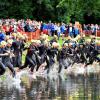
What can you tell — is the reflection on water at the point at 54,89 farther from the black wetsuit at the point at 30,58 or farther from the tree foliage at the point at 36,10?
the tree foliage at the point at 36,10

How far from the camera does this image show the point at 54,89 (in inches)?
888

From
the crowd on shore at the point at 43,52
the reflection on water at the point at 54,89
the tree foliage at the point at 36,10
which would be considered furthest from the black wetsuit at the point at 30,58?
the tree foliage at the point at 36,10

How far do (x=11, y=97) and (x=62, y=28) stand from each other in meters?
37.1

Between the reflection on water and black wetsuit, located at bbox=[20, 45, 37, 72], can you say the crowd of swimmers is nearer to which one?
black wetsuit, located at bbox=[20, 45, 37, 72]

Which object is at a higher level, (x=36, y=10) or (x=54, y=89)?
(x=36, y=10)

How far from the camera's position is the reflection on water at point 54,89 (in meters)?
20.1

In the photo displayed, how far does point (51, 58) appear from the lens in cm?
3155

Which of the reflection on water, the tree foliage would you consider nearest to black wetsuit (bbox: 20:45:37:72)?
the reflection on water

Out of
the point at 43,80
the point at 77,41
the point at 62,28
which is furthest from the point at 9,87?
the point at 62,28

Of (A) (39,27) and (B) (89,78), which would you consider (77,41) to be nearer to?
(B) (89,78)

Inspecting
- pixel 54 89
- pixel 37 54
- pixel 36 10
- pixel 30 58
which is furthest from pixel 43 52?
pixel 36 10

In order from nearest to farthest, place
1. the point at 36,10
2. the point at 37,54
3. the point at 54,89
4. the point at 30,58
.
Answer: the point at 54,89, the point at 30,58, the point at 37,54, the point at 36,10

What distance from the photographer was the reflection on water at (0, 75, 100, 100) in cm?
2008

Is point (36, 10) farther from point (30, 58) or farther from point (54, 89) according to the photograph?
point (54, 89)
